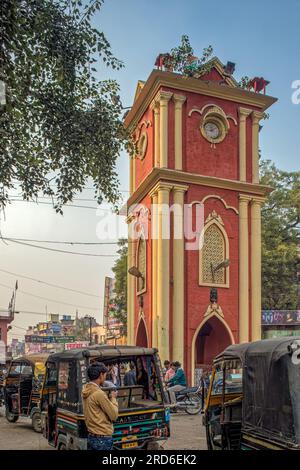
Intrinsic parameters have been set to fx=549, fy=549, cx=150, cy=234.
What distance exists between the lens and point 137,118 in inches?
1136

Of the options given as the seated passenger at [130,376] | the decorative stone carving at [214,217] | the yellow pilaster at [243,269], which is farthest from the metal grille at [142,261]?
the seated passenger at [130,376]

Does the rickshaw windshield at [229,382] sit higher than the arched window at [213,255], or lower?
lower

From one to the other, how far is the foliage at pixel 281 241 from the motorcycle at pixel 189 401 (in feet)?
56.2

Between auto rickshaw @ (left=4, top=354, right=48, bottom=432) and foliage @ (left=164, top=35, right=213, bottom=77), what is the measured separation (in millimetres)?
15188

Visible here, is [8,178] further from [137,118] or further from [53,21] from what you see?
[137,118]

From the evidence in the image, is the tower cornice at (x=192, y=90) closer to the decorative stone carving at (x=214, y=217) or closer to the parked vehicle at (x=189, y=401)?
the decorative stone carving at (x=214, y=217)

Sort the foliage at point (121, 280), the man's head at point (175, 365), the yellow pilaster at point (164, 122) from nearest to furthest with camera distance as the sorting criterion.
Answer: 1. the man's head at point (175, 365)
2. the yellow pilaster at point (164, 122)
3. the foliage at point (121, 280)

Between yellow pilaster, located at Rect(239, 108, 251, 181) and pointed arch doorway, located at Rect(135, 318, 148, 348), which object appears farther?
yellow pilaster, located at Rect(239, 108, 251, 181)

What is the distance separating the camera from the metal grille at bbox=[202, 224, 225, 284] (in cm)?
2525

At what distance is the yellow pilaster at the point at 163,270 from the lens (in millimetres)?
23422

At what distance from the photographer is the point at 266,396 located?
6.80m

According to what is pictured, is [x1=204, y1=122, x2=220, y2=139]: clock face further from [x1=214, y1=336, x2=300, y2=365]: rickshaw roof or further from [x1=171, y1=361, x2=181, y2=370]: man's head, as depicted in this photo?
[x1=214, y1=336, x2=300, y2=365]: rickshaw roof

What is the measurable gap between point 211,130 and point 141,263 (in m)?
7.35

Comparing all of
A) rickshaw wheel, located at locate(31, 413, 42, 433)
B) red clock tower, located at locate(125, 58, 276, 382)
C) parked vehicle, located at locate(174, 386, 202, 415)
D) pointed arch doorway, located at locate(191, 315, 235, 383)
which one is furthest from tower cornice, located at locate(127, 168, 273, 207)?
rickshaw wheel, located at locate(31, 413, 42, 433)
